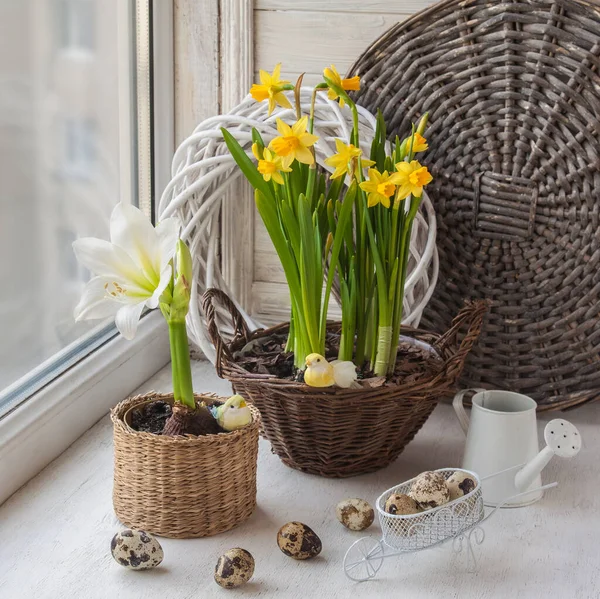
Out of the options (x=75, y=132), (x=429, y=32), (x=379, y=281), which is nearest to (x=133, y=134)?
(x=75, y=132)

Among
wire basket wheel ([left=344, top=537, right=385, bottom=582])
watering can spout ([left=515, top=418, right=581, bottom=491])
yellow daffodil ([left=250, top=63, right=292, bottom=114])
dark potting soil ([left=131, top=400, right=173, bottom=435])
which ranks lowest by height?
wire basket wheel ([left=344, top=537, right=385, bottom=582])

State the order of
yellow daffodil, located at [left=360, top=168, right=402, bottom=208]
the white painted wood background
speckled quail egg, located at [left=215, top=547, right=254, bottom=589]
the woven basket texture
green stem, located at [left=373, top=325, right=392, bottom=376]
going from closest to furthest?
speckled quail egg, located at [left=215, top=547, right=254, bottom=589]
yellow daffodil, located at [left=360, top=168, right=402, bottom=208]
green stem, located at [left=373, top=325, right=392, bottom=376]
the woven basket texture
the white painted wood background

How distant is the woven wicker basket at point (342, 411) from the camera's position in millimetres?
1044

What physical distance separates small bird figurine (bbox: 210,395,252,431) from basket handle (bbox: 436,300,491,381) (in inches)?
10.7

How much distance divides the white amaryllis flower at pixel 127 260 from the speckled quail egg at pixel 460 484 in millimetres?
396

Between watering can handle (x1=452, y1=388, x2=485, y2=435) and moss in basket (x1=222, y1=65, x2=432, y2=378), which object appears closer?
moss in basket (x1=222, y1=65, x2=432, y2=378)

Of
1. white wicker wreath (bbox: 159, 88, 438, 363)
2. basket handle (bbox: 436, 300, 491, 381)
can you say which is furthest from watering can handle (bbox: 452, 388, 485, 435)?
white wicker wreath (bbox: 159, 88, 438, 363)

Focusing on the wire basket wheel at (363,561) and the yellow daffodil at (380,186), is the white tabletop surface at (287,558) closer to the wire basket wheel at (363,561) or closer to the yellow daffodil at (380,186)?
the wire basket wheel at (363,561)

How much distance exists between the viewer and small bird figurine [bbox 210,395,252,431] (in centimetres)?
99

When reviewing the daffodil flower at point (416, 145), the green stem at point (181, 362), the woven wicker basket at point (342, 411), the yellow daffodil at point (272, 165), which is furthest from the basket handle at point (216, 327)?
the daffodil flower at point (416, 145)

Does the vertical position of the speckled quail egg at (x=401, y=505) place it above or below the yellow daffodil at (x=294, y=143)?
below

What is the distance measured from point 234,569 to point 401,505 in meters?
0.19

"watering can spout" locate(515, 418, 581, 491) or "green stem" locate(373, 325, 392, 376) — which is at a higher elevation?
"green stem" locate(373, 325, 392, 376)

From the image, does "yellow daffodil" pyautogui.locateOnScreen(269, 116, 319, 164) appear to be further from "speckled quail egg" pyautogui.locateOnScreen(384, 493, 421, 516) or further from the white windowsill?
the white windowsill
